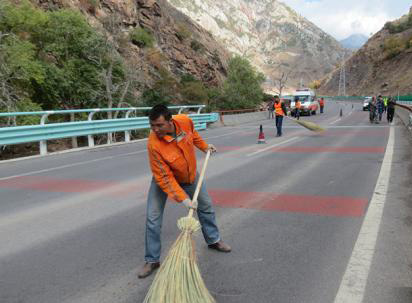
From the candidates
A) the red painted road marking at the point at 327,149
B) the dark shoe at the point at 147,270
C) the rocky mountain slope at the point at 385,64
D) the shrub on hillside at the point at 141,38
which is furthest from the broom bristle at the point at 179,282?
the rocky mountain slope at the point at 385,64

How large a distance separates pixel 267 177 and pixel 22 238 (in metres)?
4.80

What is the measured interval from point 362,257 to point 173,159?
2.06 metres

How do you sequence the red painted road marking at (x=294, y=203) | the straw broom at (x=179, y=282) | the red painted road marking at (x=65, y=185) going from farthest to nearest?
the red painted road marking at (x=65, y=185) < the red painted road marking at (x=294, y=203) < the straw broom at (x=179, y=282)

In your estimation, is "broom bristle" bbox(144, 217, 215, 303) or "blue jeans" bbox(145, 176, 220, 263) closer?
"broom bristle" bbox(144, 217, 215, 303)

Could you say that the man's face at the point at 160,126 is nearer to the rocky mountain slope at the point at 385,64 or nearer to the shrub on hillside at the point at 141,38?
the shrub on hillside at the point at 141,38

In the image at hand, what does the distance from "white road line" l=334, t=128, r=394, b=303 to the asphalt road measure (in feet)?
0.09

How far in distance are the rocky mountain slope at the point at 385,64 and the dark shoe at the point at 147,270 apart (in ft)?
248

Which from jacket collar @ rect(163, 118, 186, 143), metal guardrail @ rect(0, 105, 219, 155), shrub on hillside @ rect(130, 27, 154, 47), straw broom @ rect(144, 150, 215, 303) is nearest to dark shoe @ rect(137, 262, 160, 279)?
straw broom @ rect(144, 150, 215, 303)

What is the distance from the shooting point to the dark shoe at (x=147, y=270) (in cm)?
388

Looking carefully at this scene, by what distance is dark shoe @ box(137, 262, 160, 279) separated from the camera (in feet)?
12.7

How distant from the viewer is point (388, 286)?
3510 millimetres

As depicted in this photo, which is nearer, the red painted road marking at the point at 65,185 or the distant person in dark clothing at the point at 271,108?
the red painted road marking at the point at 65,185

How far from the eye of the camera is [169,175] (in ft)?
12.8

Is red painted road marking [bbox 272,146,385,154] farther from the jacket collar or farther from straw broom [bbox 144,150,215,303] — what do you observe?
straw broom [bbox 144,150,215,303]
